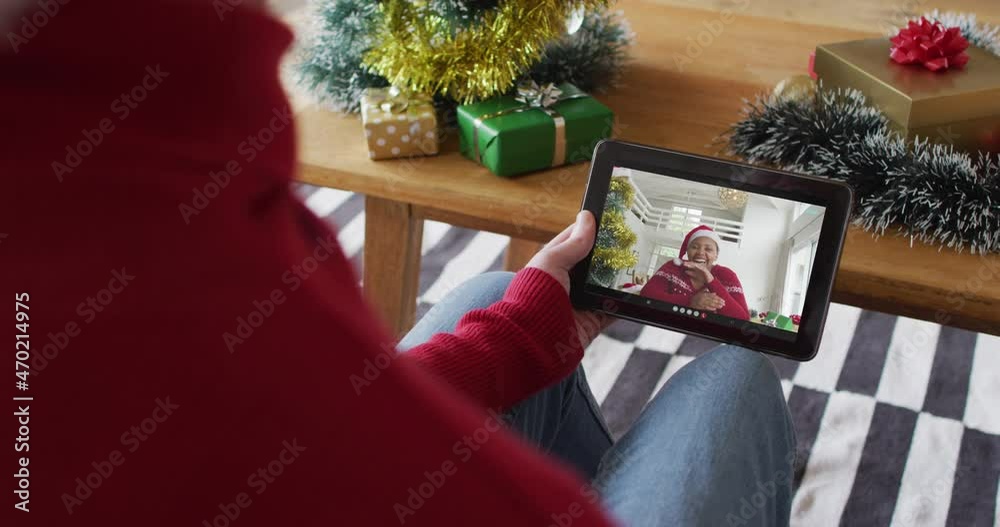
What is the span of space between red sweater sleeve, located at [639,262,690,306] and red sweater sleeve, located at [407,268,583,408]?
11cm

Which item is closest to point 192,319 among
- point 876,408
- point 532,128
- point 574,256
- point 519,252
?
point 574,256

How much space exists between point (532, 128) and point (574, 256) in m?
0.20

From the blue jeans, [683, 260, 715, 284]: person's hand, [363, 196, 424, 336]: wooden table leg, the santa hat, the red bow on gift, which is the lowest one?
[363, 196, 424, 336]: wooden table leg

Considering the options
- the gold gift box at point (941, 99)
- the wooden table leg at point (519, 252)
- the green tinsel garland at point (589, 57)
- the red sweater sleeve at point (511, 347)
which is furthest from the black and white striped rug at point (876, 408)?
the red sweater sleeve at point (511, 347)

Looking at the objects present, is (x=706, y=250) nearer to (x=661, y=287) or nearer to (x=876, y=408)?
(x=661, y=287)

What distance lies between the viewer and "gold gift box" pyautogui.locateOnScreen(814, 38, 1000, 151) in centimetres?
95

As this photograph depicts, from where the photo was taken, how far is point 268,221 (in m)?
0.34

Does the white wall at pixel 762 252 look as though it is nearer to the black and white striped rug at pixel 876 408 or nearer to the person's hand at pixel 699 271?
the person's hand at pixel 699 271

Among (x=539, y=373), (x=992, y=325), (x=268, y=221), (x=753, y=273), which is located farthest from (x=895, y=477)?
(x=268, y=221)

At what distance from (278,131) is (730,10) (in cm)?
119

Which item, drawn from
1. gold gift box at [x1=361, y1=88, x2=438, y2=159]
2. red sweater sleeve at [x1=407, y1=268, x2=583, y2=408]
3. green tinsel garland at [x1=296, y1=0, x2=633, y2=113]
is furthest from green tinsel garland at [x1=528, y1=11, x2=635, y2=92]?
red sweater sleeve at [x1=407, y1=268, x2=583, y2=408]

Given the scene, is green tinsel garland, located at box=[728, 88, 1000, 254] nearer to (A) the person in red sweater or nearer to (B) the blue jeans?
(B) the blue jeans

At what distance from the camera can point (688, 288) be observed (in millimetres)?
854

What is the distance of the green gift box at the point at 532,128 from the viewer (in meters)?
0.98
